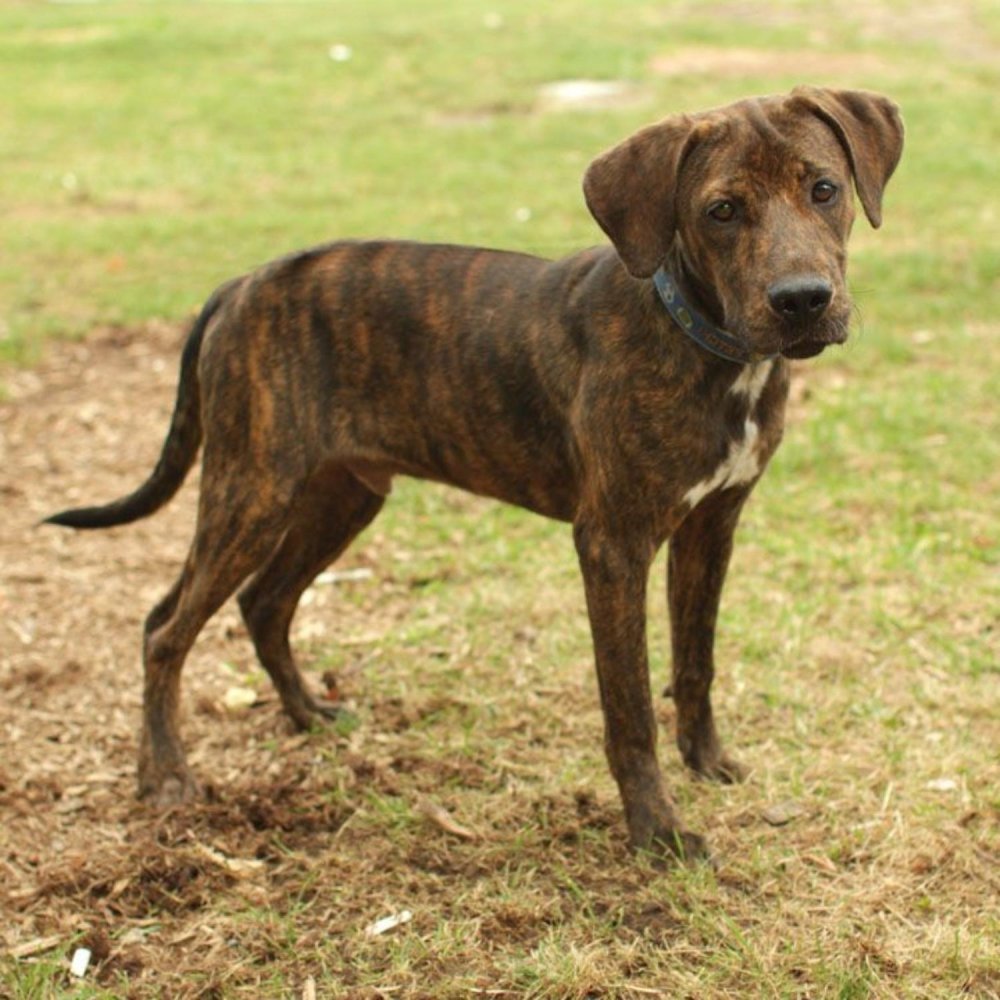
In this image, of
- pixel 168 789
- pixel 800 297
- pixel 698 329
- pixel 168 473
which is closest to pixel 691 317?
pixel 698 329

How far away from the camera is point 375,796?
4723 millimetres

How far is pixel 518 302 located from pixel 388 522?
96.2 inches

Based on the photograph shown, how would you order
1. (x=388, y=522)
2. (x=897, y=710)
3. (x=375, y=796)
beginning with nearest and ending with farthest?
(x=375, y=796) → (x=897, y=710) → (x=388, y=522)

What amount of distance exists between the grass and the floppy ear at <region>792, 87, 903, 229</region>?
71.1 inches

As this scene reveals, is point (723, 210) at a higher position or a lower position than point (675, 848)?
higher

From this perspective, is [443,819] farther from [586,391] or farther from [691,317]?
[691,317]

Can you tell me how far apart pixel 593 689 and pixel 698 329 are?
1.75m

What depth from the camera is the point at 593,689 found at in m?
5.31

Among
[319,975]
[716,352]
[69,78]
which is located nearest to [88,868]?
[319,975]

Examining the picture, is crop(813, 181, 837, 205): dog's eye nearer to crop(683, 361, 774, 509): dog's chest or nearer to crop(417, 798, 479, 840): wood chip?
crop(683, 361, 774, 509): dog's chest

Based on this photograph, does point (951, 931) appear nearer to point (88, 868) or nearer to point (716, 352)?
point (716, 352)

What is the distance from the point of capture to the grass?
392cm

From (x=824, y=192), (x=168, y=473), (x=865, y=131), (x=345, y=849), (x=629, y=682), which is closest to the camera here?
A: (x=824, y=192)

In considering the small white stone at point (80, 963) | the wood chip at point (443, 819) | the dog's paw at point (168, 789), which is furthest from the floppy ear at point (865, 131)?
the small white stone at point (80, 963)
